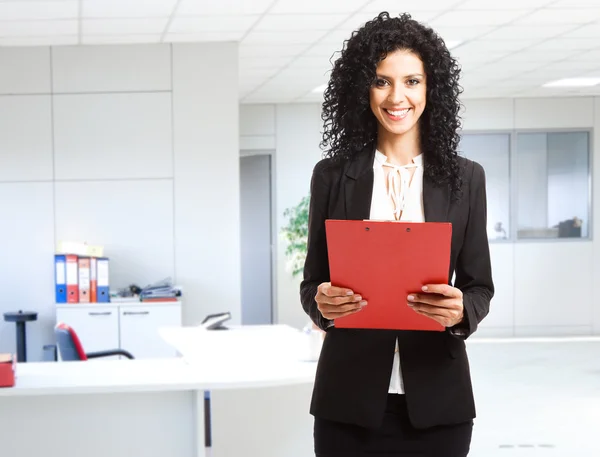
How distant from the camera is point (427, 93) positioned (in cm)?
183

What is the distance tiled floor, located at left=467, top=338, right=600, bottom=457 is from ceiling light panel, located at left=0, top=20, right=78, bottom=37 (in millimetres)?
4320

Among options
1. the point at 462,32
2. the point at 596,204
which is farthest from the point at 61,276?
the point at 596,204

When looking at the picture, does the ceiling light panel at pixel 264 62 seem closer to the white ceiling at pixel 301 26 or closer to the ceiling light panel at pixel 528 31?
the white ceiling at pixel 301 26

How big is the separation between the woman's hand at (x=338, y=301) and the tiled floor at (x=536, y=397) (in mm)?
4159

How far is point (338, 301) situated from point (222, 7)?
15.8ft

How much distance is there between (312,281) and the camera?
1.89 metres

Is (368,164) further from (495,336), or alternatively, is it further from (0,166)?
(495,336)

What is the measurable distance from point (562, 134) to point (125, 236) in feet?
22.8

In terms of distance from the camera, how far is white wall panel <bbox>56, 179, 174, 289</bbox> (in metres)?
7.35

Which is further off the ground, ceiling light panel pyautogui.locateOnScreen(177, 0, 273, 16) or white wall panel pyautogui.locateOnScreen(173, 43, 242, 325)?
ceiling light panel pyautogui.locateOnScreen(177, 0, 273, 16)

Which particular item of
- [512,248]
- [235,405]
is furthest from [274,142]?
[235,405]

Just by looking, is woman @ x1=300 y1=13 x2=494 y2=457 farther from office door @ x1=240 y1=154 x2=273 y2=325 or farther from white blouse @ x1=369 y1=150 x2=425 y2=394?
office door @ x1=240 y1=154 x2=273 y2=325

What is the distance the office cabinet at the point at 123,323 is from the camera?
6832mm

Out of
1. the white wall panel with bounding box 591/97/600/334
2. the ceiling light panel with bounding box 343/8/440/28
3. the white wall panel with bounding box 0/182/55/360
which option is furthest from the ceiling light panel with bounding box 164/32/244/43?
the white wall panel with bounding box 591/97/600/334
